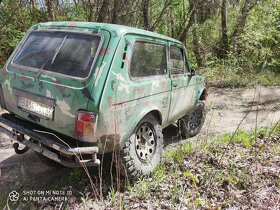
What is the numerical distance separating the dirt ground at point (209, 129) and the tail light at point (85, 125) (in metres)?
1.11

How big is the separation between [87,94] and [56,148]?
641mm

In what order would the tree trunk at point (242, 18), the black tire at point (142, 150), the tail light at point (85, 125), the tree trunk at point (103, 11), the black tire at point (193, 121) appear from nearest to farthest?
A: the tail light at point (85, 125) < the black tire at point (142, 150) < the black tire at point (193, 121) < the tree trunk at point (103, 11) < the tree trunk at point (242, 18)

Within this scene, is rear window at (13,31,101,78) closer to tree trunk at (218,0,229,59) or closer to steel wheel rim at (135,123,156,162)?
steel wheel rim at (135,123,156,162)

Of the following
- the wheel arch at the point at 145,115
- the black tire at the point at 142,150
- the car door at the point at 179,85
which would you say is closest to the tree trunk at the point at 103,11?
the car door at the point at 179,85

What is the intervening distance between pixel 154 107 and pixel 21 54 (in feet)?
6.06

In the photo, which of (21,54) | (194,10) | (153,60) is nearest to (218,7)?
(194,10)

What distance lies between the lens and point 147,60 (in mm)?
A: 3930

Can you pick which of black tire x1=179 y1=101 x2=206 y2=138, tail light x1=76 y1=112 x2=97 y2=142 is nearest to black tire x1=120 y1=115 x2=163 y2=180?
tail light x1=76 y1=112 x2=97 y2=142

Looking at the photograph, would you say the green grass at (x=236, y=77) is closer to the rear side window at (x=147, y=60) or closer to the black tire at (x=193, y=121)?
the black tire at (x=193, y=121)

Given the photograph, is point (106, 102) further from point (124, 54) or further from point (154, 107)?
point (154, 107)

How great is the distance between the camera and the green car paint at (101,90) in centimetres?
310

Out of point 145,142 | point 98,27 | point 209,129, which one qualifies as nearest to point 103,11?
point 209,129

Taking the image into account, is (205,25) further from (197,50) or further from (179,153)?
(179,153)

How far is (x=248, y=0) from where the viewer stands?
13562mm
